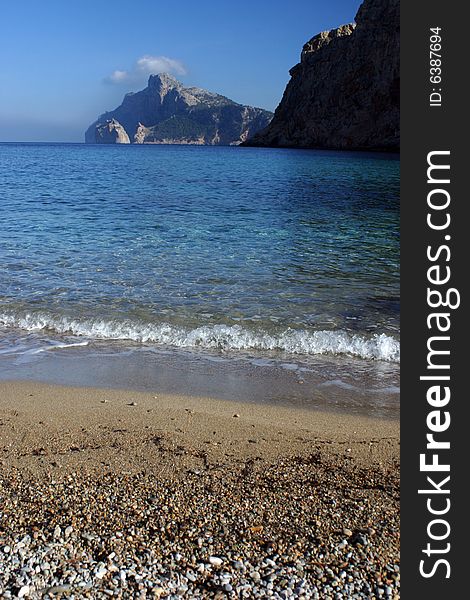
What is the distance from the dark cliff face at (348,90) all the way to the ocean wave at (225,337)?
117 meters

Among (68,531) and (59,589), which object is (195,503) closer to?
(68,531)

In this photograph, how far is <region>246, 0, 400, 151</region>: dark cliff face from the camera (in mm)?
127375

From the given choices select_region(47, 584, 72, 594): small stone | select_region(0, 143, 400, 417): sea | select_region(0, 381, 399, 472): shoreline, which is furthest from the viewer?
select_region(0, 143, 400, 417): sea

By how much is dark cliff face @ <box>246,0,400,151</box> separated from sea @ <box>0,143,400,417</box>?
106 meters

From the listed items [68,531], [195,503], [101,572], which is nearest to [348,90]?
[195,503]

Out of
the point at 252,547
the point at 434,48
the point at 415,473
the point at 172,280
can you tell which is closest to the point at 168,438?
the point at 252,547

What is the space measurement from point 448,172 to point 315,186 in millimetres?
37893

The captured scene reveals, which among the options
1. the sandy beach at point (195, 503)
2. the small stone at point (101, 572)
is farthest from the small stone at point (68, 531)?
the small stone at point (101, 572)

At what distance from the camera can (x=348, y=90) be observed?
5507 inches

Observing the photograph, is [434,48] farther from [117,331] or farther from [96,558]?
[117,331]

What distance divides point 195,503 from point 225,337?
17.7 ft

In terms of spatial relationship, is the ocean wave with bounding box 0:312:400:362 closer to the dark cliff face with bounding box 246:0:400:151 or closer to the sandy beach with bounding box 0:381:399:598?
the sandy beach with bounding box 0:381:399:598

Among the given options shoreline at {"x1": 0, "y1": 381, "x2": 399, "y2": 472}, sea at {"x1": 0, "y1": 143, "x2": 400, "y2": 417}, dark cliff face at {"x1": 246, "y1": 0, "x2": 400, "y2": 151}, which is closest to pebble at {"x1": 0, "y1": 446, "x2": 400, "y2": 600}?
shoreline at {"x1": 0, "y1": 381, "x2": 399, "y2": 472}

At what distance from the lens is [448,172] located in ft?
15.1
